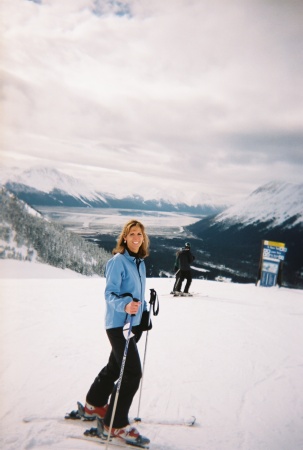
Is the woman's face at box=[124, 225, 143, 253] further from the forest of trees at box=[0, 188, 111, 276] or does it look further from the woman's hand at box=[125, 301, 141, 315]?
the forest of trees at box=[0, 188, 111, 276]

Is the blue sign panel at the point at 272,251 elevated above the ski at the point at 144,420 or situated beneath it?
elevated above

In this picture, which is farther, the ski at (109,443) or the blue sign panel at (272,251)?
the blue sign panel at (272,251)

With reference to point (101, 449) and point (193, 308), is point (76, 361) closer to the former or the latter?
point (101, 449)

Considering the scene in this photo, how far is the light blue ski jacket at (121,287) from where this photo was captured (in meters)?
2.58

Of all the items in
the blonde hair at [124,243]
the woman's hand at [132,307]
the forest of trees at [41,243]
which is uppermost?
the blonde hair at [124,243]

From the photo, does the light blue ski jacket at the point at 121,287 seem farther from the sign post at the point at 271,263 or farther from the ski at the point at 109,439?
the sign post at the point at 271,263

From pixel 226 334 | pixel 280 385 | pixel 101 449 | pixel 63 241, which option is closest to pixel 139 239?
pixel 101 449

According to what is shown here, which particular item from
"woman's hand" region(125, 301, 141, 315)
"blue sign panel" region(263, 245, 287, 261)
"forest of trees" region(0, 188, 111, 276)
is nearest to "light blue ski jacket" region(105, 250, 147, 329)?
"woman's hand" region(125, 301, 141, 315)

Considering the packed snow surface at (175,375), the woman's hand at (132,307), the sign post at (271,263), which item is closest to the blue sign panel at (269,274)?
the sign post at (271,263)

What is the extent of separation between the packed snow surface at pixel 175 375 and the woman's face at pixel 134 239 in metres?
1.64

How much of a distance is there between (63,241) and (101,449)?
104596 millimetres

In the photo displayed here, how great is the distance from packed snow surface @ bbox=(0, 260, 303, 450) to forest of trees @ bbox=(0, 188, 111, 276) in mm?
85893

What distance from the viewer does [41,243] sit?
4045 inches

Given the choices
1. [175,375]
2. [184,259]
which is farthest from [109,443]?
[184,259]
